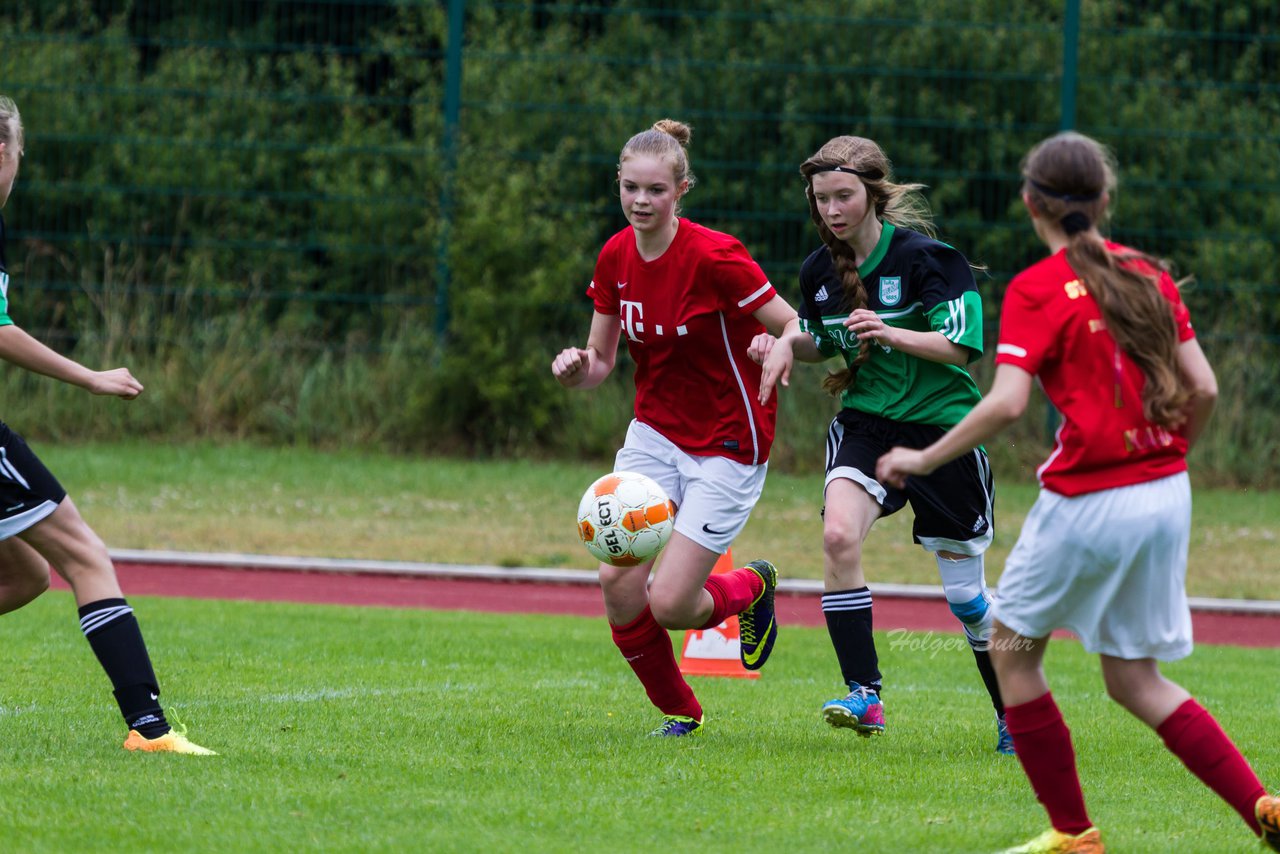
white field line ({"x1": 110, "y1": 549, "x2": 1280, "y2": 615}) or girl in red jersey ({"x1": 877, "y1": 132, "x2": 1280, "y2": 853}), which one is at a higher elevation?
girl in red jersey ({"x1": 877, "y1": 132, "x2": 1280, "y2": 853})

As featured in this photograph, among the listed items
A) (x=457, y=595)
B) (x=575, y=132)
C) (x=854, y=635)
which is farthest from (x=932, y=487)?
(x=575, y=132)

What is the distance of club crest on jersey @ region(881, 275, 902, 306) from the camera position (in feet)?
19.3

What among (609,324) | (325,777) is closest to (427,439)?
(609,324)

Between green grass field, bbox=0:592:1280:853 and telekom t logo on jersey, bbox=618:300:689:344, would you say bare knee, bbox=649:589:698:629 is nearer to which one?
green grass field, bbox=0:592:1280:853

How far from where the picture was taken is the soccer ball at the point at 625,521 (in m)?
5.70

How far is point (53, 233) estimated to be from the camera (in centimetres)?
1606

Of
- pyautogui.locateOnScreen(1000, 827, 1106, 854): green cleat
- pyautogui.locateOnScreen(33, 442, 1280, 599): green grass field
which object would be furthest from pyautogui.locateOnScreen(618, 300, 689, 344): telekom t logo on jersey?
pyautogui.locateOnScreen(33, 442, 1280, 599): green grass field

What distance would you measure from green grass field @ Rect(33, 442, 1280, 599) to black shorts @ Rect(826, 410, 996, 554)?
5.39 metres

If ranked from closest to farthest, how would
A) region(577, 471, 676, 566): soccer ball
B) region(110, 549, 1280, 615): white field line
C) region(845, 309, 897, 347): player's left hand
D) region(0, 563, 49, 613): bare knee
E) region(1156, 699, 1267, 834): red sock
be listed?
region(1156, 699, 1267, 834): red sock
region(845, 309, 897, 347): player's left hand
region(0, 563, 49, 613): bare knee
region(577, 471, 676, 566): soccer ball
region(110, 549, 1280, 615): white field line

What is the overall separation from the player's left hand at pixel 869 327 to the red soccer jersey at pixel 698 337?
0.69 metres

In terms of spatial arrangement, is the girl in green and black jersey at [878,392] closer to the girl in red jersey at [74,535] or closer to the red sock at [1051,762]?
the red sock at [1051,762]

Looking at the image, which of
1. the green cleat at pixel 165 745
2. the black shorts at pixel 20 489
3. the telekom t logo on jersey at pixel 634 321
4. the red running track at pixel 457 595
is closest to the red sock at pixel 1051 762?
the telekom t logo on jersey at pixel 634 321
